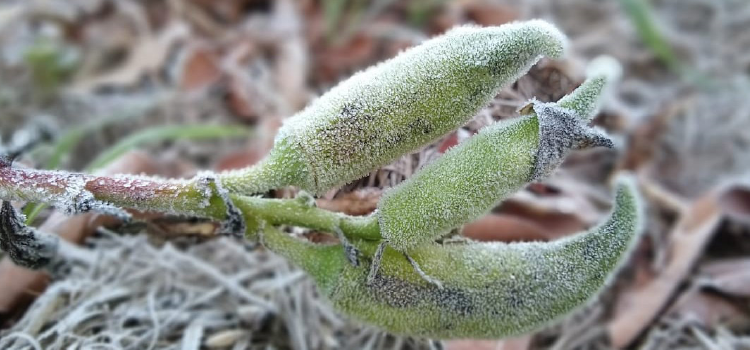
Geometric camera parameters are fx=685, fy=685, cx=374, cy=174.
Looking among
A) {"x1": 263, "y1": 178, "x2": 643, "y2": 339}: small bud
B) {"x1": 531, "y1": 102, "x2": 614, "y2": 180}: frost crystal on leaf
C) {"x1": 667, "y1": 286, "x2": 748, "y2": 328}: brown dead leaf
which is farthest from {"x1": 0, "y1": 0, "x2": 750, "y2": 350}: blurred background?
{"x1": 531, "y1": 102, "x2": 614, "y2": 180}: frost crystal on leaf

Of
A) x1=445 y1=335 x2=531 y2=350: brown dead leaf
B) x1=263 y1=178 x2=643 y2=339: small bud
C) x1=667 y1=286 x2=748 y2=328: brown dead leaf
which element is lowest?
x1=667 y1=286 x2=748 y2=328: brown dead leaf

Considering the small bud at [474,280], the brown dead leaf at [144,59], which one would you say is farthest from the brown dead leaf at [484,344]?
the brown dead leaf at [144,59]

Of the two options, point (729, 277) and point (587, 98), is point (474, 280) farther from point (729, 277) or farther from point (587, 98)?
point (729, 277)

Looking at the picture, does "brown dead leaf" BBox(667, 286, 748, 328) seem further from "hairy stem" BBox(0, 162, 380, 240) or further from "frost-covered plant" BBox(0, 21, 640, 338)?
"hairy stem" BBox(0, 162, 380, 240)

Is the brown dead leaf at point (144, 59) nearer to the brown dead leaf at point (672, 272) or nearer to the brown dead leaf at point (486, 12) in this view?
the brown dead leaf at point (486, 12)

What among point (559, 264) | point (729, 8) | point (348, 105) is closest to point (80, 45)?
point (348, 105)

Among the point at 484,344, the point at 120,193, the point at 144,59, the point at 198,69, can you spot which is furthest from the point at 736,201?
the point at 144,59

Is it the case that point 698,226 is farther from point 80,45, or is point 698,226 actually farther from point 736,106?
point 80,45
